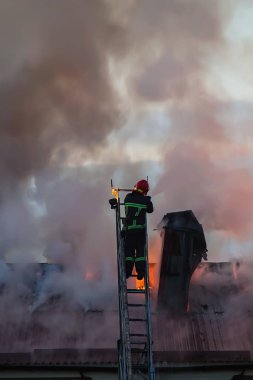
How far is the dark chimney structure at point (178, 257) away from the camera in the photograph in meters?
9.88

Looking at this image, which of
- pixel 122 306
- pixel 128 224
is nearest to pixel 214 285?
pixel 128 224

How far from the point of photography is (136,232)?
6820 millimetres

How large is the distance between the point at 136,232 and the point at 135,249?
0.30 metres

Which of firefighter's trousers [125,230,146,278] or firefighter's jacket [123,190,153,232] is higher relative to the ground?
firefighter's jacket [123,190,153,232]

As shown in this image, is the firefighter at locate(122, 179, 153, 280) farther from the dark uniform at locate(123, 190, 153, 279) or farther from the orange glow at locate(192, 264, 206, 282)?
the orange glow at locate(192, 264, 206, 282)

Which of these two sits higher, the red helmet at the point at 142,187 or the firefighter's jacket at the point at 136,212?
the red helmet at the point at 142,187

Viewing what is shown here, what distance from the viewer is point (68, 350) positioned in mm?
8664

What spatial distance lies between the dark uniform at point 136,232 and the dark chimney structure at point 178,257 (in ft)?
10.6

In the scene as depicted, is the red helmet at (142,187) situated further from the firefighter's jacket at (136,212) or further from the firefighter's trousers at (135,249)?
the firefighter's trousers at (135,249)

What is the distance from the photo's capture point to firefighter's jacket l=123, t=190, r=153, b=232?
676cm

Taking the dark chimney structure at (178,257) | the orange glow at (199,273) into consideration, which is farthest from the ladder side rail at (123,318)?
the orange glow at (199,273)

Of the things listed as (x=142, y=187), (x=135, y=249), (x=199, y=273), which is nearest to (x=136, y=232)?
(x=135, y=249)

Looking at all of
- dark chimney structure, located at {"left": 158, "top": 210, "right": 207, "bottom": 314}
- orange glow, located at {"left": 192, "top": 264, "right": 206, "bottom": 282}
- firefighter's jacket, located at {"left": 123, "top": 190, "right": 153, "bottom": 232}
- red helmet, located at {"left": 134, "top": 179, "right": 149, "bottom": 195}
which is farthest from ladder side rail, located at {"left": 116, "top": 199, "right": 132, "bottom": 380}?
orange glow, located at {"left": 192, "top": 264, "right": 206, "bottom": 282}

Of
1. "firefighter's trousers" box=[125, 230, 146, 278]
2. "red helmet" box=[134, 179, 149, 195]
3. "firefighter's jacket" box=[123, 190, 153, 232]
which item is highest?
"red helmet" box=[134, 179, 149, 195]
